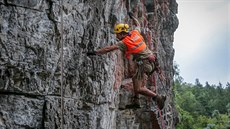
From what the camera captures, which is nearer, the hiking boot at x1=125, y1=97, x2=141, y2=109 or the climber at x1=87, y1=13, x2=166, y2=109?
the climber at x1=87, y1=13, x2=166, y2=109

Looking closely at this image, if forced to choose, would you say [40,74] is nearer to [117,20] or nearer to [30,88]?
[30,88]

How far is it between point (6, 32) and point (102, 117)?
253cm

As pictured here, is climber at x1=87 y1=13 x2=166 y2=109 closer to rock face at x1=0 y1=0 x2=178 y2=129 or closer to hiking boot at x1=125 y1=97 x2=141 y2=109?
rock face at x1=0 y1=0 x2=178 y2=129

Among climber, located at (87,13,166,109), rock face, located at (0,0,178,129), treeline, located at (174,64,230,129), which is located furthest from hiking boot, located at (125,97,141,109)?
treeline, located at (174,64,230,129)

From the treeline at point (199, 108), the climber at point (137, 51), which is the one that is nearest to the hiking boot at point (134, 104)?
the climber at point (137, 51)

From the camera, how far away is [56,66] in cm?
488

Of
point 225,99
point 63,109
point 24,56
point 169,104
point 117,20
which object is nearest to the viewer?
point 24,56

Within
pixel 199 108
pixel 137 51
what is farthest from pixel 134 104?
pixel 199 108

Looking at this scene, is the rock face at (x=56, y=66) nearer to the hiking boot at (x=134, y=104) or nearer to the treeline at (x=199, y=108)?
the hiking boot at (x=134, y=104)

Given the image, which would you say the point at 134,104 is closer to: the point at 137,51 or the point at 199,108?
the point at 137,51

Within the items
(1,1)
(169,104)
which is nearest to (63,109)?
(1,1)

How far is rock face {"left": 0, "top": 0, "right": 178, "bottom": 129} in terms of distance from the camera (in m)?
4.38

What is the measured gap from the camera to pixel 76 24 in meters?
5.35

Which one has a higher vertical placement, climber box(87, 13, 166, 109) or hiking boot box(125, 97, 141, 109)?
climber box(87, 13, 166, 109)
